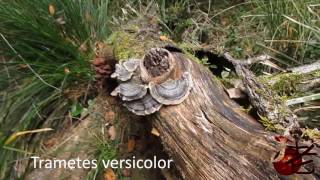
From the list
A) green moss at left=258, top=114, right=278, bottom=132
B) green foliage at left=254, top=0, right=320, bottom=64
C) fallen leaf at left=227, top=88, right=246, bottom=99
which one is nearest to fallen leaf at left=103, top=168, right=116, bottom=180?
fallen leaf at left=227, top=88, right=246, bottom=99

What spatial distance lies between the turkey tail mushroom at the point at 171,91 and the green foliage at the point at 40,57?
30.1 inches

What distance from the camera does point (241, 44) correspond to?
309cm

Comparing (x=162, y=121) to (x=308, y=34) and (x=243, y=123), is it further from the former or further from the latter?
(x=308, y=34)

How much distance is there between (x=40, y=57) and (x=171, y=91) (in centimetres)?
104

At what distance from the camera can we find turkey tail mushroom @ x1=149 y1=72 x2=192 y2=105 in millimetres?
1795

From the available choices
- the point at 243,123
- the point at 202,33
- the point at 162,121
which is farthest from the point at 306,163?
the point at 202,33

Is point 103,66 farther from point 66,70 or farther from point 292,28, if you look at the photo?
point 292,28

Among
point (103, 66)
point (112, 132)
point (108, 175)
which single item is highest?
point (103, 66)

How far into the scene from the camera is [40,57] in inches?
98.9

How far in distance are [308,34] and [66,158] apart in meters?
1.78

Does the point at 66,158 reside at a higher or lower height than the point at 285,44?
lower

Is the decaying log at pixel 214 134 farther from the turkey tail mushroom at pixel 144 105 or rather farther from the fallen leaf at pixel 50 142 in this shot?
the fallen leaf at pixel 50 142

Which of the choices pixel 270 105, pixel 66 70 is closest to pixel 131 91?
pixel 270 105

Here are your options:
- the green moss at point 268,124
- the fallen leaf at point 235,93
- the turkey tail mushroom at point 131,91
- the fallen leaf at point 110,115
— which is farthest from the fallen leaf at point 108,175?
the green moss at point 268,124
